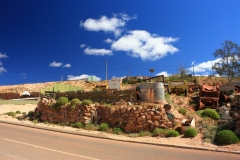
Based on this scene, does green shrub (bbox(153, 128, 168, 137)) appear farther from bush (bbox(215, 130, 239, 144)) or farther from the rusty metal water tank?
bush (bbox(215, 130, 239, 144))

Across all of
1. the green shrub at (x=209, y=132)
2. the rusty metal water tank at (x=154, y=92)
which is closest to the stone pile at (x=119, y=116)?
the rusty metal water tank at (x=154, y=92)

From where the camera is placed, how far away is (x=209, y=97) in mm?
19969

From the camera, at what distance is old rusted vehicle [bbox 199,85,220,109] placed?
19531mm

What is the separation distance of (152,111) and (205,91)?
7924mm

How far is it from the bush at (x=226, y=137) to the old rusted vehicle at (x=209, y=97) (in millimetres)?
7587

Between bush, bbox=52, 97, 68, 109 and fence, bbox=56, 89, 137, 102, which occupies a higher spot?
fence, bbox=56, 89, 137, 102

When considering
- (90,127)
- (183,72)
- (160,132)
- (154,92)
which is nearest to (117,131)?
(90,127)

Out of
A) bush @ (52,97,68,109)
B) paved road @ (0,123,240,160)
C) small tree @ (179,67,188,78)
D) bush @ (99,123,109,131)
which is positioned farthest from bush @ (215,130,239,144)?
small tree @ (179,67,188,78)

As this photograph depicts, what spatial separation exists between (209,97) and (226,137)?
8.67 m

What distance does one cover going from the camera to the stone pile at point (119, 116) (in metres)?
15.1

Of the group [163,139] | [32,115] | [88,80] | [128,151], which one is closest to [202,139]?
[163,139]

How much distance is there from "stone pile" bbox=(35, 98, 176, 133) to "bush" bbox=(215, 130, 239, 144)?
3.24 metres

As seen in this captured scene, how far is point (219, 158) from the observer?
31.1 ft

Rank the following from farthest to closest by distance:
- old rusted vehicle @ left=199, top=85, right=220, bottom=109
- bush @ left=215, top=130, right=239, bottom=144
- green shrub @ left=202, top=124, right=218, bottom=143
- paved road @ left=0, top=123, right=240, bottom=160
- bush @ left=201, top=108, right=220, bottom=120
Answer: old rusted vehicle @ left=199, top=85, right=220, bottom=109, bush @ left=201, top=108, right=220, bottom=120, green shrub @ left=202, top=124, right=218, bottom=143, bush @ left=215, top=130, right=239, bottom=144, paved road @ left=0, top=123, right=240, bottom=160
